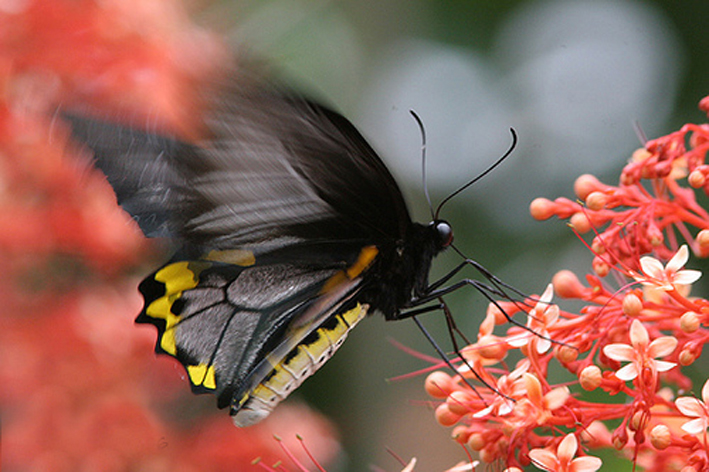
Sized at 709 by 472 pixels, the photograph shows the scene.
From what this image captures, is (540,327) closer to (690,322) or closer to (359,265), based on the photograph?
(690,322)

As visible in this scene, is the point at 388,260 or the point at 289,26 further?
the point at 289,26

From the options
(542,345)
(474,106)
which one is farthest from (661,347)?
(474,106)

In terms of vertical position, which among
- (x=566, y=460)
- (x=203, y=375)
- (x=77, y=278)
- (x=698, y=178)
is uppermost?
(x=698, y=178)

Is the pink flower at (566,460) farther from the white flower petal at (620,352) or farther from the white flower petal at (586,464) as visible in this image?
the white flower petal at (620,352)

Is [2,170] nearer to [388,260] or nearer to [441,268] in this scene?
[388,260]

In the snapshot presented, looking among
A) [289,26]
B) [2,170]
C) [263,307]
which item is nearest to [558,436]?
[263,307]

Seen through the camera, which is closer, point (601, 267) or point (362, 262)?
point (601, 267)

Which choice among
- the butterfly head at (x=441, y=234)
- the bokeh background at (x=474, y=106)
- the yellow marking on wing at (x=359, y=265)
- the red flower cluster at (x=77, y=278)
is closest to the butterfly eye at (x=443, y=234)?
the butterfly head at (x=441, y=234)
